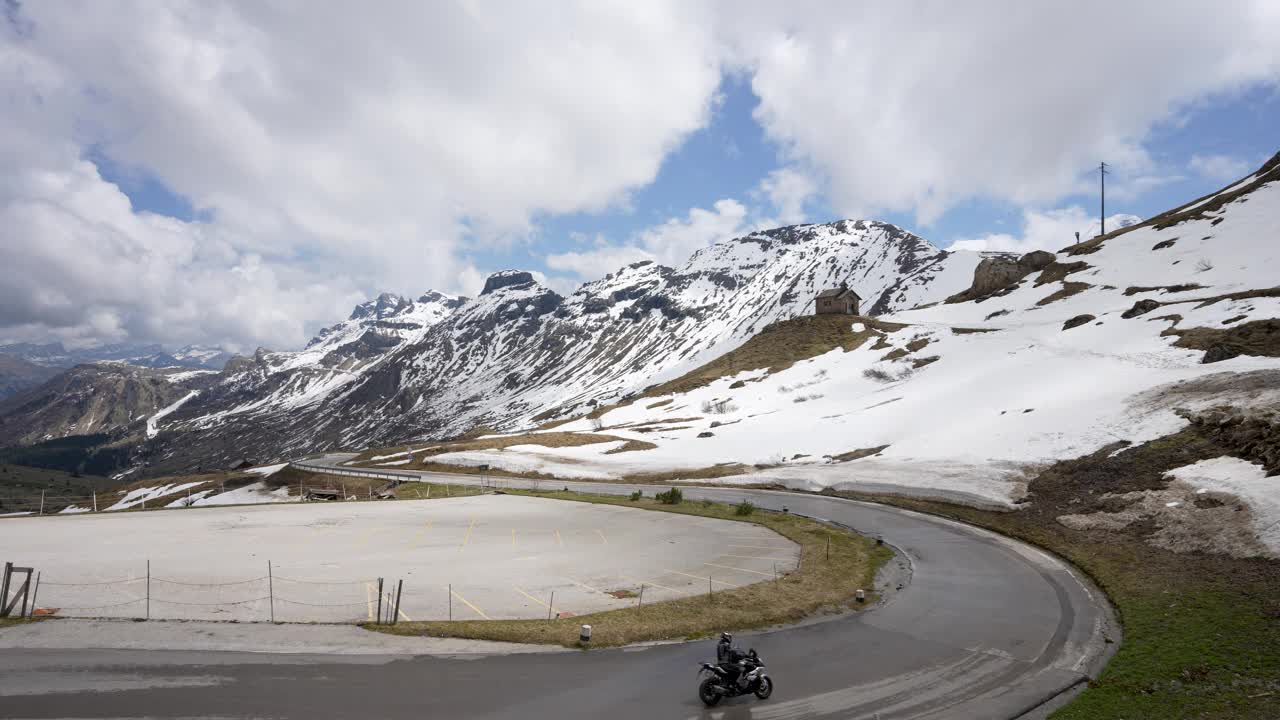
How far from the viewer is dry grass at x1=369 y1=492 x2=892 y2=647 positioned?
70.7ft

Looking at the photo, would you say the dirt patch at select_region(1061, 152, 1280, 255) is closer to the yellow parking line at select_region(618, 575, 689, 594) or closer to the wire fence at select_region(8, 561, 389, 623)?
the yellow parking line at select_region(618, 575, 689, 594)

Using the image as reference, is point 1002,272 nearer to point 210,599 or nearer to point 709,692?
point 709,692

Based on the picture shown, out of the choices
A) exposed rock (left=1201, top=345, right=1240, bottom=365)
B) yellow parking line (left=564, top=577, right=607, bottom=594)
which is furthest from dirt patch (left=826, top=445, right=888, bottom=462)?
yellow parking line (left=564, top=577, right=607, bottom=594)

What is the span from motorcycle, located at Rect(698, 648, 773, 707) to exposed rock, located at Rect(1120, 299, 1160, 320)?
9967 cm

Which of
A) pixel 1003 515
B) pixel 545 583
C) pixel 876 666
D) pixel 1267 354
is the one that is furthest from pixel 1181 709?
pixel 1267 354

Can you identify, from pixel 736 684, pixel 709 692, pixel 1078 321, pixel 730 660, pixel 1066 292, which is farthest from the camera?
pixel 1066 292

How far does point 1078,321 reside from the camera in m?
95.5

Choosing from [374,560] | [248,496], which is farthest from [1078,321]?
[248,496]

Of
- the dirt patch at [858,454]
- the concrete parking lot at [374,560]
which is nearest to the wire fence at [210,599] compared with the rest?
the concrete parking lot at [374,560]

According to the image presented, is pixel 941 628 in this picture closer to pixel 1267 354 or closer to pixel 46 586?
pixel 46 586

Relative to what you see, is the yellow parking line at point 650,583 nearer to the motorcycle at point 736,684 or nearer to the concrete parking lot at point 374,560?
the concrete parking lot at point 374,560

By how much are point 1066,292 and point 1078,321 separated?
32175mm

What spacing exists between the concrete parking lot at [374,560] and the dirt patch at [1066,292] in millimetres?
112244

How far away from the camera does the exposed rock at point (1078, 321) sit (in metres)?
94.3
